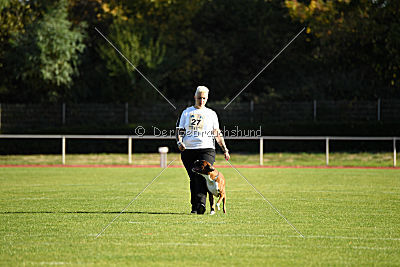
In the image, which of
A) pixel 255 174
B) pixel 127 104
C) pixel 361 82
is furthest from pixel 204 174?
pixel 361 82

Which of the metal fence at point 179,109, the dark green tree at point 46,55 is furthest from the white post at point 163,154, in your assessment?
the dark green tree at point 46,55

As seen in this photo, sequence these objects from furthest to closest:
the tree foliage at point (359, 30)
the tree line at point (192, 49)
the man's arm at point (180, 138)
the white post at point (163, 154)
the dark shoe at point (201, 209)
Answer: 1. the tree line at point (192, 49)
2. the tree foliage at point (359, 30)
3. the white post at point (163, 154)
4. the dark shoe at point (201, 209)
5. the man's arm at point (180, 138)

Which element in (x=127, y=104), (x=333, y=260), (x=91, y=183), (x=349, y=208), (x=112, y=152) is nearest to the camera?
(x=333, y=260)

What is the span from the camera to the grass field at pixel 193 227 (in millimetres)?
7414

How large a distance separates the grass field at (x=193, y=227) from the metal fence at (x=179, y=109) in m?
17.4

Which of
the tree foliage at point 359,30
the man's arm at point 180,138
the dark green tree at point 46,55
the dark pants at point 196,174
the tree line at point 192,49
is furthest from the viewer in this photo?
the dark green tree at point 46,55

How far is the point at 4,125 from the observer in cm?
3553

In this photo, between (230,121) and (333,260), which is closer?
(333,260)

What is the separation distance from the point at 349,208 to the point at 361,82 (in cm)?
2711

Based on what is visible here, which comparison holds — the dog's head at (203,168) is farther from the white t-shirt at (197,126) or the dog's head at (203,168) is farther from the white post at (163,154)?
the white post at (163,154)

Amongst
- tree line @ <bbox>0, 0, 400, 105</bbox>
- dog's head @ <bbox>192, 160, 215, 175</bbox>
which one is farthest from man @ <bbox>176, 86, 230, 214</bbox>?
tree line @ <bbox>0, 0, 400, 105</bbox>

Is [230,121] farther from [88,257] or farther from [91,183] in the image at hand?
[88,257]

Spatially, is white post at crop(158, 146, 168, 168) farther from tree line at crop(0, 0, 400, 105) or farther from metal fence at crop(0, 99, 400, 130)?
tree line at crop(0, 0, 400, 105)

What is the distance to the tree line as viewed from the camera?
31753 mm
